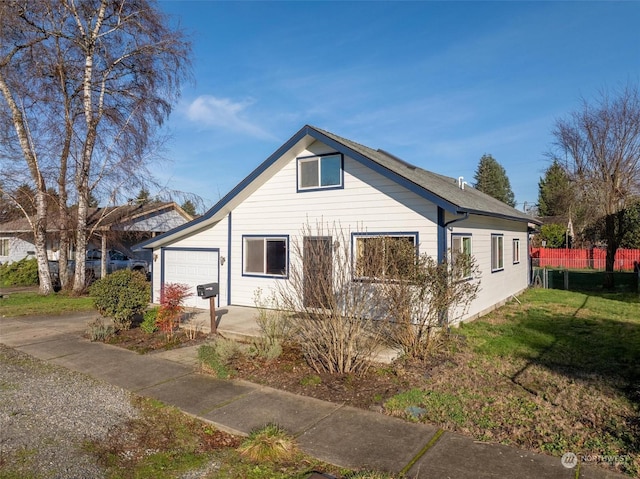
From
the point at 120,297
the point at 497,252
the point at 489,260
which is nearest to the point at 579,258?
the point at 497,252

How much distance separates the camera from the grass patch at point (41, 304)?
42.8 ft

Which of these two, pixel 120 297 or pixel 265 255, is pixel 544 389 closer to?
pixel 265 255

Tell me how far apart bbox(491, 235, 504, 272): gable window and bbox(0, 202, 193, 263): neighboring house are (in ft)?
50.6

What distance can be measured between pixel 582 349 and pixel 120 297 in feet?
32.0

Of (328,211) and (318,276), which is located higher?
(328,211)

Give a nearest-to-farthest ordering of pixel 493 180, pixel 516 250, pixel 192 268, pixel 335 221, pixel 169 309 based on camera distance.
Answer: pixel 169 309
pixel 335 221
pixel 192 268
pixel 516 250
pixel 493 180

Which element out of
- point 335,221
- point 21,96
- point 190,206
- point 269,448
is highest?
point 21,96

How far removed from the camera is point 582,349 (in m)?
7.81

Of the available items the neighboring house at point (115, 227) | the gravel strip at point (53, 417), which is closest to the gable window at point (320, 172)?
the gravel strip at point (53, 417)

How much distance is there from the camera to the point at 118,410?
5.18m

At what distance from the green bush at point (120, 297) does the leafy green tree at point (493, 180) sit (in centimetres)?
5435

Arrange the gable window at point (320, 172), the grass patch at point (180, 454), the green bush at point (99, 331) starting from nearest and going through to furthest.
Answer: the grass patch at point (180, 454) → the green bush at point (99, 331) → the gable window at point (320, 172)

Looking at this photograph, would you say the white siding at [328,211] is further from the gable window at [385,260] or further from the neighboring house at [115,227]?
the neighboring house at [115,227]

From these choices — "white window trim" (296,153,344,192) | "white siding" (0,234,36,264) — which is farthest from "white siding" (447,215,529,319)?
"white siding" (0,234,36,264)
